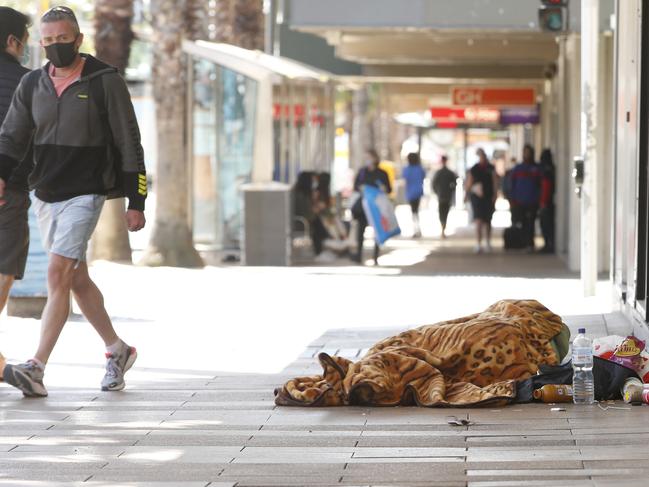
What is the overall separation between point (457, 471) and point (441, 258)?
16.4m

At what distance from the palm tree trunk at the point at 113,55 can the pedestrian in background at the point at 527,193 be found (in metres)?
6.36

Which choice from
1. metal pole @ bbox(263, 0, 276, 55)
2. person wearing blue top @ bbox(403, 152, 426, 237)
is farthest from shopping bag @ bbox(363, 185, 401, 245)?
person wearing blue top @ bbox(403, 152, 426, 237)

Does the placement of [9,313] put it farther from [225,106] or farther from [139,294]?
[225,106]

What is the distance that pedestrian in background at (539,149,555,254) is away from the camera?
76.7 ft

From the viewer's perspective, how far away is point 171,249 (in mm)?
19578

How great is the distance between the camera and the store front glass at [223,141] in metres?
22.2

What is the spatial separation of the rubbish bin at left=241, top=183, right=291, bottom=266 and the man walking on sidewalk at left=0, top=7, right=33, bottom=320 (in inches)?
447

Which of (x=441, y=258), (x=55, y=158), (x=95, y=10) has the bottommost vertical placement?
(x=441, y=258)

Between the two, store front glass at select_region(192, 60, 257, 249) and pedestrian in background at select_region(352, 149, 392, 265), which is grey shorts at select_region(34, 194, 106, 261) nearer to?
pedestrian in background at select_region(352, 149, 392, 265)

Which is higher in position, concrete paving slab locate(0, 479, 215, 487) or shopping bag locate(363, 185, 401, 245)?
shopping bag locate(363, 185, 401, 245)

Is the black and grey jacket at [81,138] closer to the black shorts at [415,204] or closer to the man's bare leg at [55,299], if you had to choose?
the man's bare leg at [55,299]

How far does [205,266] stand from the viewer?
1977 cm

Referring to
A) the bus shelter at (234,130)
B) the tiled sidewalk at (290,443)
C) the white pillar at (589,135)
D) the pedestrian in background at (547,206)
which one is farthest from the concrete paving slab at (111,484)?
the pedestrian in background at (547,206)

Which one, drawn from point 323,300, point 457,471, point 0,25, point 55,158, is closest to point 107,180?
point 55,158
